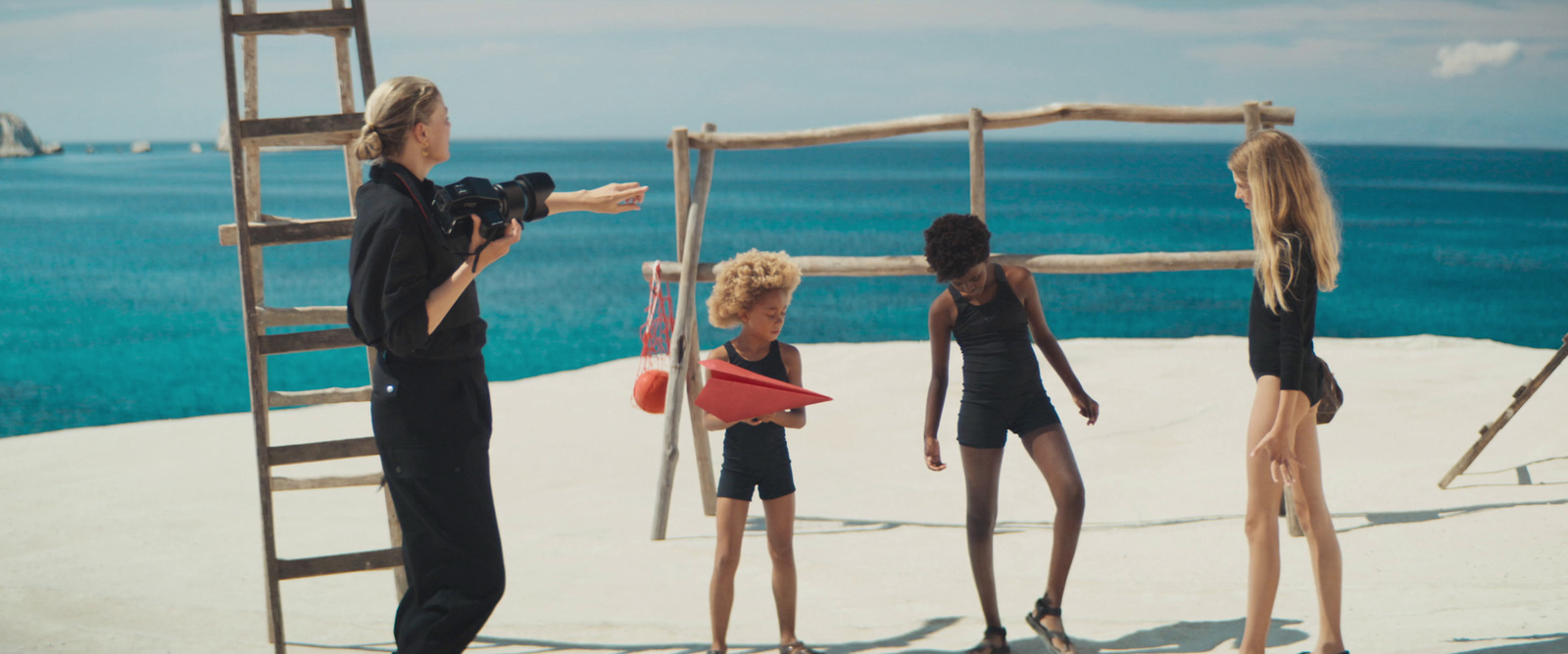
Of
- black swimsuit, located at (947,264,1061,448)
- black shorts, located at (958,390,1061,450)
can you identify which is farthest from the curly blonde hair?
black shorts, located at (958,390,1061,450)

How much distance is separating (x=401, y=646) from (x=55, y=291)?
4023 cm

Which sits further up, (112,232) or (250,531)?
(112,232)

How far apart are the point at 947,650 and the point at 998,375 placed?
1.02 meters

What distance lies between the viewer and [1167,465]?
7.20m

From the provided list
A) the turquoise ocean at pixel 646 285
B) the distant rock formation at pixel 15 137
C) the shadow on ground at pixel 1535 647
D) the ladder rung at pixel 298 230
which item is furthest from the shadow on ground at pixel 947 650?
the distant rock formation at pixel 15 137

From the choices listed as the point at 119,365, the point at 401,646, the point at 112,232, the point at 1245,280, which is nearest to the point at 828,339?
the point at 119,365

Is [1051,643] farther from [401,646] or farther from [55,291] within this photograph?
[55,291]

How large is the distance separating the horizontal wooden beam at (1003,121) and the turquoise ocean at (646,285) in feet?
4.36

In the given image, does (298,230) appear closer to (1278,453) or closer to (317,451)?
(317,451)

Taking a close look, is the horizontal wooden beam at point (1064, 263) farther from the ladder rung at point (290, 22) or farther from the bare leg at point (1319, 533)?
the ladder rung at point (290, 22)

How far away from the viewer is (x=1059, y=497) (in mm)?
3871

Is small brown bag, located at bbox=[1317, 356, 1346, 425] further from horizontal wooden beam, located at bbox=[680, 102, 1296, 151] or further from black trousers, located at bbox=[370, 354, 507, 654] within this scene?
black trousers, located at bbox=[370, 354, 507, 654]

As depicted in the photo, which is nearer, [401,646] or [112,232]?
[401,646]

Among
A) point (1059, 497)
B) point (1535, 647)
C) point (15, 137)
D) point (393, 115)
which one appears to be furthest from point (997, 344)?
point (15, 137)
